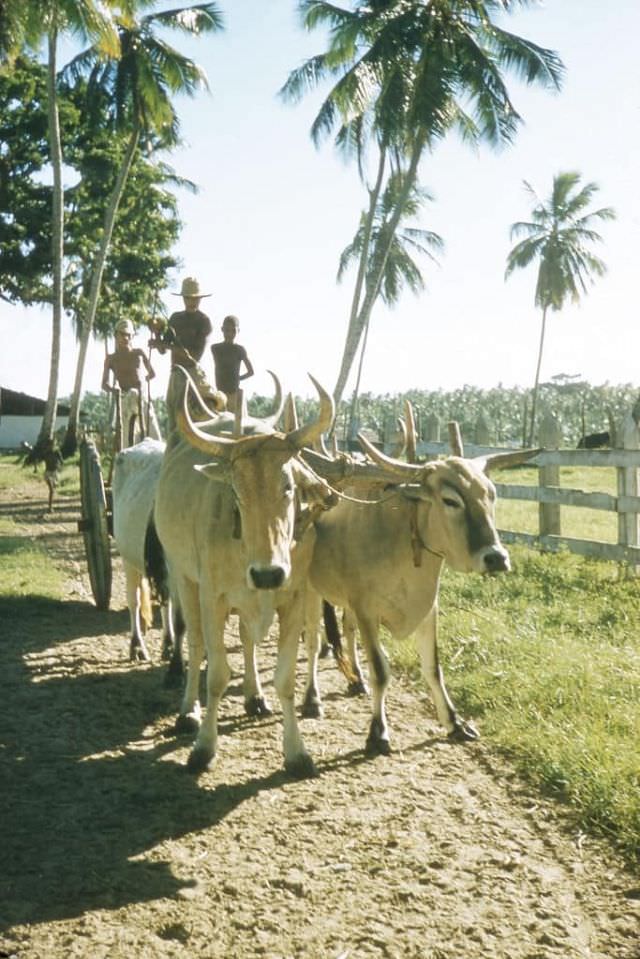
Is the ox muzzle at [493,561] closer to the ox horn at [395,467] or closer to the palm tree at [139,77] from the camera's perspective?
the ox horn at [395,467]

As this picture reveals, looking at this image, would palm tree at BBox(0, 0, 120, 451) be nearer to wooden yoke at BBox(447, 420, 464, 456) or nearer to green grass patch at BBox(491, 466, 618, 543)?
green grass patch at BBox(491, 466, 618, 543)

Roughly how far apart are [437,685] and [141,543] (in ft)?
9.24

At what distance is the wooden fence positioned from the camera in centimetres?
932

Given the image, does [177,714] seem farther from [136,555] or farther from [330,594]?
[136,555]

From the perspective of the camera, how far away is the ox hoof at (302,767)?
4.67m

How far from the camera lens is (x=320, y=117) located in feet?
70.8

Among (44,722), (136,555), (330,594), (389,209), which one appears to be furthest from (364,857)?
(389,209)

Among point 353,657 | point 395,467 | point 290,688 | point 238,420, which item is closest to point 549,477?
point 353,657

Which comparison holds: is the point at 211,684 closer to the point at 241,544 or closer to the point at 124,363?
the point at 241,544

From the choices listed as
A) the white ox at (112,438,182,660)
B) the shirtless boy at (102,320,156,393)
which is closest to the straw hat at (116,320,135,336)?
the shirtless boy at (102,320,156,393)

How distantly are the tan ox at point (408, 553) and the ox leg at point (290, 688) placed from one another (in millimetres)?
503

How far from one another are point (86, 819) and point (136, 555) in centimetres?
324

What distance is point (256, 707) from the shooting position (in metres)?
5.69

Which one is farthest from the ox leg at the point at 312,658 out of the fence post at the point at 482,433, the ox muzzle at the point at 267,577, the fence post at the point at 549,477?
the fence post at the point at 482,433
